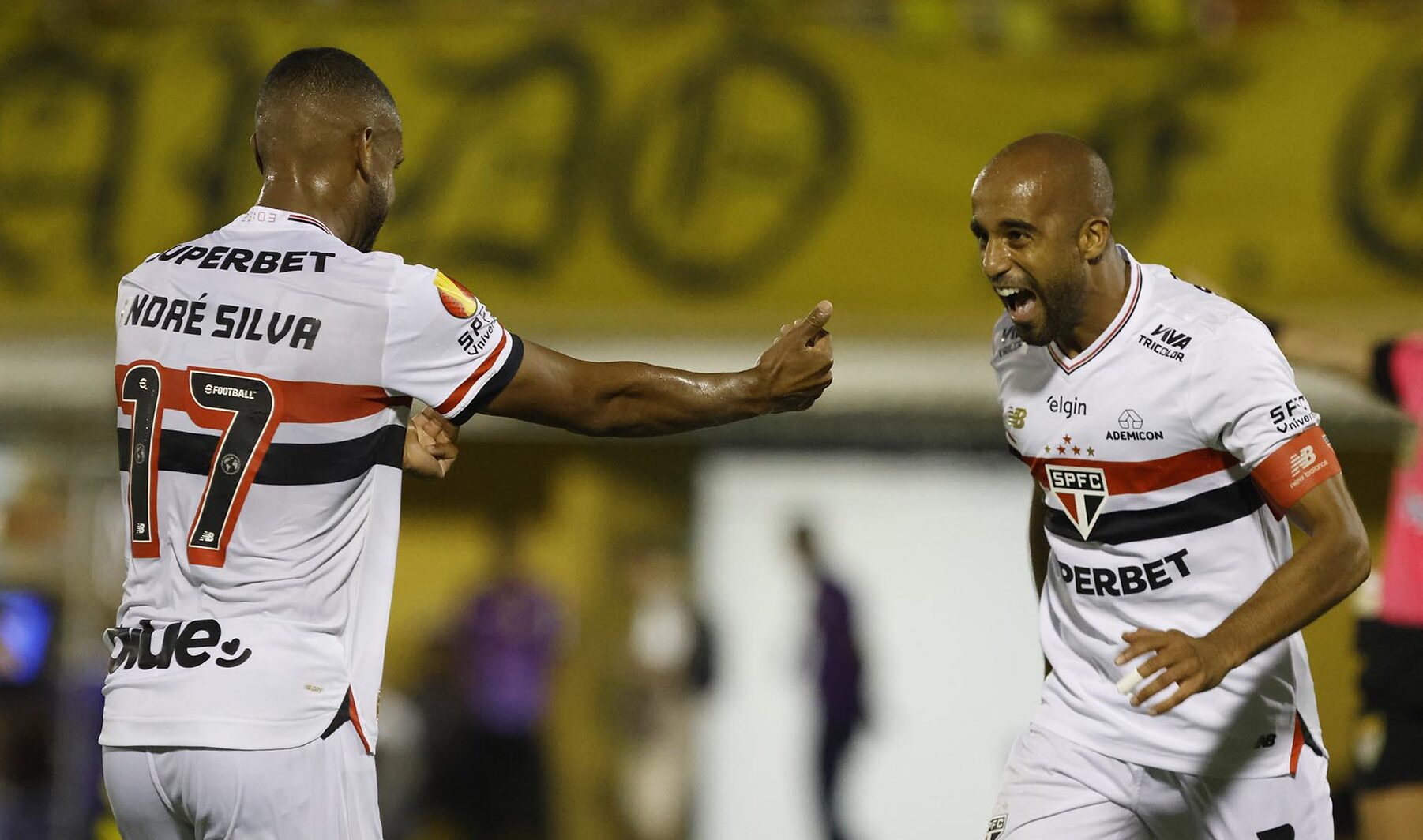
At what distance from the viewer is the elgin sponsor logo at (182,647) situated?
334 centimetres

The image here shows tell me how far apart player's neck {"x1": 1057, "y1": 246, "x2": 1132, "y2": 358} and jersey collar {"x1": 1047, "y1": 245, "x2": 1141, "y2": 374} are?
11 mm

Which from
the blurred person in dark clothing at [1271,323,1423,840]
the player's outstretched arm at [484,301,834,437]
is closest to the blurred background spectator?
the blurred person in dark clothing at [1271,323,1423,840]

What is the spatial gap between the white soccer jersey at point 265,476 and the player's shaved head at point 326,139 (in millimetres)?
138

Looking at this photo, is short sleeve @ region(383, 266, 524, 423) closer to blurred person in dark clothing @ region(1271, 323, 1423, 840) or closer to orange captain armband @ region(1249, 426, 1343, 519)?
orange captain armband @ region(1249, 426, 1343, 519)

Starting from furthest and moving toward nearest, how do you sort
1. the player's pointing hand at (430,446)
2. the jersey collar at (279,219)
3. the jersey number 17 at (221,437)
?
the player's pointing hand at (430,446), the jersey collar at (279,219), the jersey number 17 at (221,437)

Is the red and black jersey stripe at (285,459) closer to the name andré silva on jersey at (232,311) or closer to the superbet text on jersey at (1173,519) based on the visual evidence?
the name andré silva on jersey at (232,311)

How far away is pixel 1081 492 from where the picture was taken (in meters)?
4.34

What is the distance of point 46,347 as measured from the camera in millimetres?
11703

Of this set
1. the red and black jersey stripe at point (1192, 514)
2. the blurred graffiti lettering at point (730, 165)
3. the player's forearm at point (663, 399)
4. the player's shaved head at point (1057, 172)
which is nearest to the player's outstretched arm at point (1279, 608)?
the red and black jersey stripe at point (1192, 514)

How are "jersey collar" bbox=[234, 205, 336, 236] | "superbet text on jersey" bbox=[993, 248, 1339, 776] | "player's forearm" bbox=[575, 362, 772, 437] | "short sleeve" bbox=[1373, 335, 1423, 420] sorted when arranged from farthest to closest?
"short sleeve" bbox=[1373, 335, 1423, 420], "superbet text on jersey" bbox=[993, 248, 1339, 776], "player's forearm" bbox=[575, 362, 772, 437], "jersey collar" bbox=[234, 205, 336, 236]

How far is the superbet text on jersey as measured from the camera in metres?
4.15

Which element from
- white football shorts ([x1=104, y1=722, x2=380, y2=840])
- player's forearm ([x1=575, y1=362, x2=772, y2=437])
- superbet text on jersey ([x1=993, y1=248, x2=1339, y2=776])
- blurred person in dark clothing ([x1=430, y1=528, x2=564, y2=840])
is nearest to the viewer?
white football shorts ([x1=104, y1=722, x2=380, y2=840])

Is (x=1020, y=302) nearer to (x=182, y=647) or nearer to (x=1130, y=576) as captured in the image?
(x=1130, y=576)

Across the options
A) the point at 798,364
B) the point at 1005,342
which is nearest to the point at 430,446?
the point at 798,364
